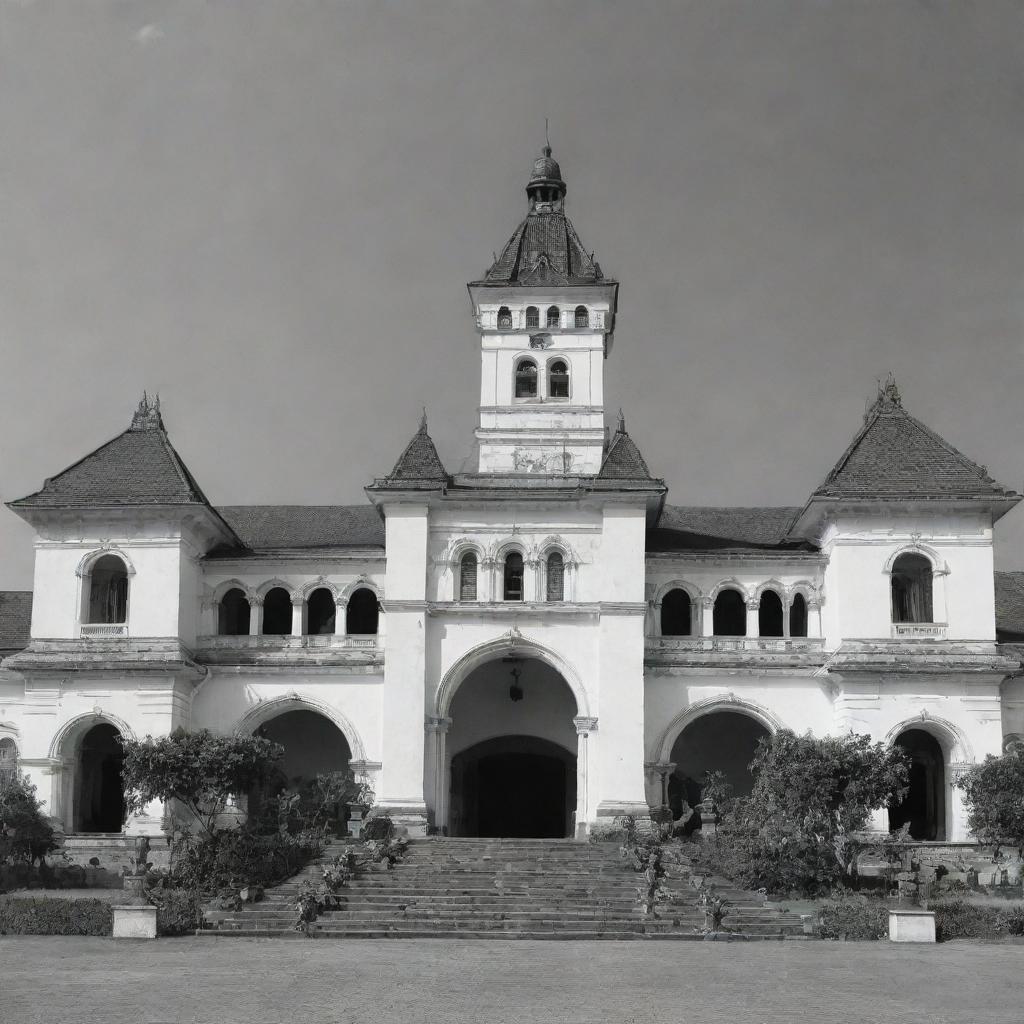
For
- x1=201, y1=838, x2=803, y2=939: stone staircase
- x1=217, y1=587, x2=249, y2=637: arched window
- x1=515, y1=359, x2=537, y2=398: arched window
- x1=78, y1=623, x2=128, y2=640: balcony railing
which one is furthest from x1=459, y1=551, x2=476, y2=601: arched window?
x1=78, y1=623, x2=128, y2=640: balcony railing

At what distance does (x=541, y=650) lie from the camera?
38094 millimetres

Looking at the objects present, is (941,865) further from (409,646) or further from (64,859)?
(64,859)

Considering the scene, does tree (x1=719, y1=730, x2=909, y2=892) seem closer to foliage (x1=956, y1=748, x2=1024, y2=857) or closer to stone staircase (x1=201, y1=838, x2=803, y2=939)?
stone staircase (x1=201, y1=838, x2=803, y2=939)

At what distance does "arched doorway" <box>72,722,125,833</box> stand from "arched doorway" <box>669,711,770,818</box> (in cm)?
1537

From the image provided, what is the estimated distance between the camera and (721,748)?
41.8 metres

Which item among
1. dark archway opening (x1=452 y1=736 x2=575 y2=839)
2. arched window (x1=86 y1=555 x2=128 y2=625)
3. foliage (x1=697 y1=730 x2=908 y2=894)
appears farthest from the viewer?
dark archway opening (x1=452 y1=736 x2=575 y2=839)

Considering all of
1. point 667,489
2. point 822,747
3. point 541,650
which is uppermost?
point 667,489

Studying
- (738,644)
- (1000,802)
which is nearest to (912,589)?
(738,644)

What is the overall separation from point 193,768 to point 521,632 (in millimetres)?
9568

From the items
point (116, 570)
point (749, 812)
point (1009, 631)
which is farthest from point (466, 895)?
point (1009, 631)

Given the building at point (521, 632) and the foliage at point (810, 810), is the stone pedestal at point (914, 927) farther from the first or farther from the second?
the building at point (521, 632)

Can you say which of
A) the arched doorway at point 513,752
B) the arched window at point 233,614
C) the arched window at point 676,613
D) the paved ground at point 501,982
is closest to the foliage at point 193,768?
the paved ground at point 501,982

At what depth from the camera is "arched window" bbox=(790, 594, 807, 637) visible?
131 feet

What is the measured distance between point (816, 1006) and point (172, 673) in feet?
74.1
